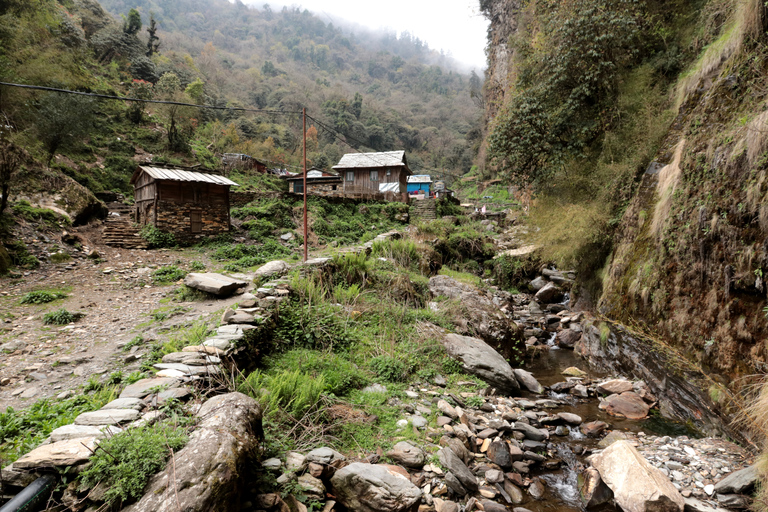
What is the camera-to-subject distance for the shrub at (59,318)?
5.76 metres

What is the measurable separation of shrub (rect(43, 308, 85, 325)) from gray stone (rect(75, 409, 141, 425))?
4675 millimetres

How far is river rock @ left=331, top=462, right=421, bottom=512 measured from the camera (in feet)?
8.93

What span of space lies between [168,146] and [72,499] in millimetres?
30729

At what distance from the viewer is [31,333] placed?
5.32 meters

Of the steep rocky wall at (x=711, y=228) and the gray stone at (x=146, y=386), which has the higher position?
the steep rocky wall at (x=711, y=228)

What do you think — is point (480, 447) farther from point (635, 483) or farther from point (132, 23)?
point (132, 23)

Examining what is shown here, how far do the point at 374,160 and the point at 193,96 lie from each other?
2155 cm

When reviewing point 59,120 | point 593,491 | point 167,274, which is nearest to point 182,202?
point 167,274

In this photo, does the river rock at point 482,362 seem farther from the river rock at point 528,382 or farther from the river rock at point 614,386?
the river rock at point 614,386

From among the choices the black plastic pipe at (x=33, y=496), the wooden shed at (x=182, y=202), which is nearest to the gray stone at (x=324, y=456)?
the black plastic pipe at (x=33, y=496)

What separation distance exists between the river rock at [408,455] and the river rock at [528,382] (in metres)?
3.49

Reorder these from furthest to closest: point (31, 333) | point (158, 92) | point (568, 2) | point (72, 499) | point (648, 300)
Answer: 1. point (158, 92)
2. point (568, 2)
3. point (648, 300)
4. point (31, 333)
5. point (72, 499)

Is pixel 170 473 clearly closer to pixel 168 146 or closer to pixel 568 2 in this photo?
pixel 568 2

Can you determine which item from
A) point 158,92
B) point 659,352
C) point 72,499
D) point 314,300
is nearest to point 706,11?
point 659,352
